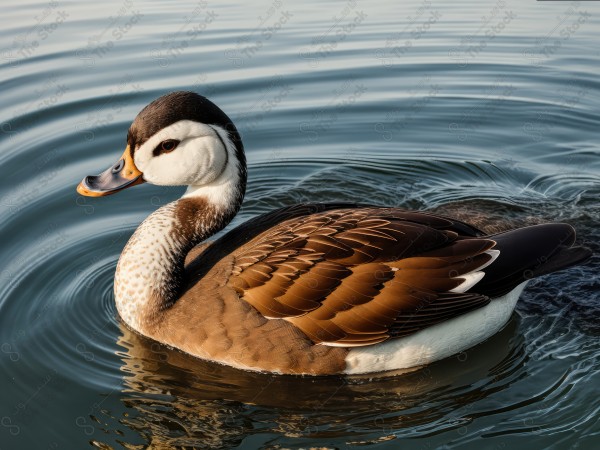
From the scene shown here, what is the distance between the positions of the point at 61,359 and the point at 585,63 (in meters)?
10.1

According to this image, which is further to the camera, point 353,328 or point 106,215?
point 106,215

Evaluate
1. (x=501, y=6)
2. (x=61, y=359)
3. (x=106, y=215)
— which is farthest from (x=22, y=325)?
(x=501, y=6)

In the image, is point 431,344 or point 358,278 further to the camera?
point 431,344

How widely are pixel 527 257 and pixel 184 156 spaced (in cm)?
273

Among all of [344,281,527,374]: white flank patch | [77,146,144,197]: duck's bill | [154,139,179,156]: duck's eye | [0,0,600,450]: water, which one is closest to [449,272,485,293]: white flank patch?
[344,281,527,374]: white flank patch

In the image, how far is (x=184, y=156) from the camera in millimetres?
5949

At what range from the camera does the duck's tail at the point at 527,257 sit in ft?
19.0

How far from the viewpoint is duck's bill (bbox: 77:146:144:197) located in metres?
5.99

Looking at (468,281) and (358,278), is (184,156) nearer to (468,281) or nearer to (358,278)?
(358,278)

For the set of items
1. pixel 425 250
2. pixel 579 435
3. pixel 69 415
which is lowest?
pixel 69 415

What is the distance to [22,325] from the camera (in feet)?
20.8

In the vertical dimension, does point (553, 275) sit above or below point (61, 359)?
above

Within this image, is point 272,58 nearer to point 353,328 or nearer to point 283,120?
point 283,120

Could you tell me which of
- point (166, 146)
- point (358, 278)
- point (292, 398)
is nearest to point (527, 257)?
point (358, 278)
